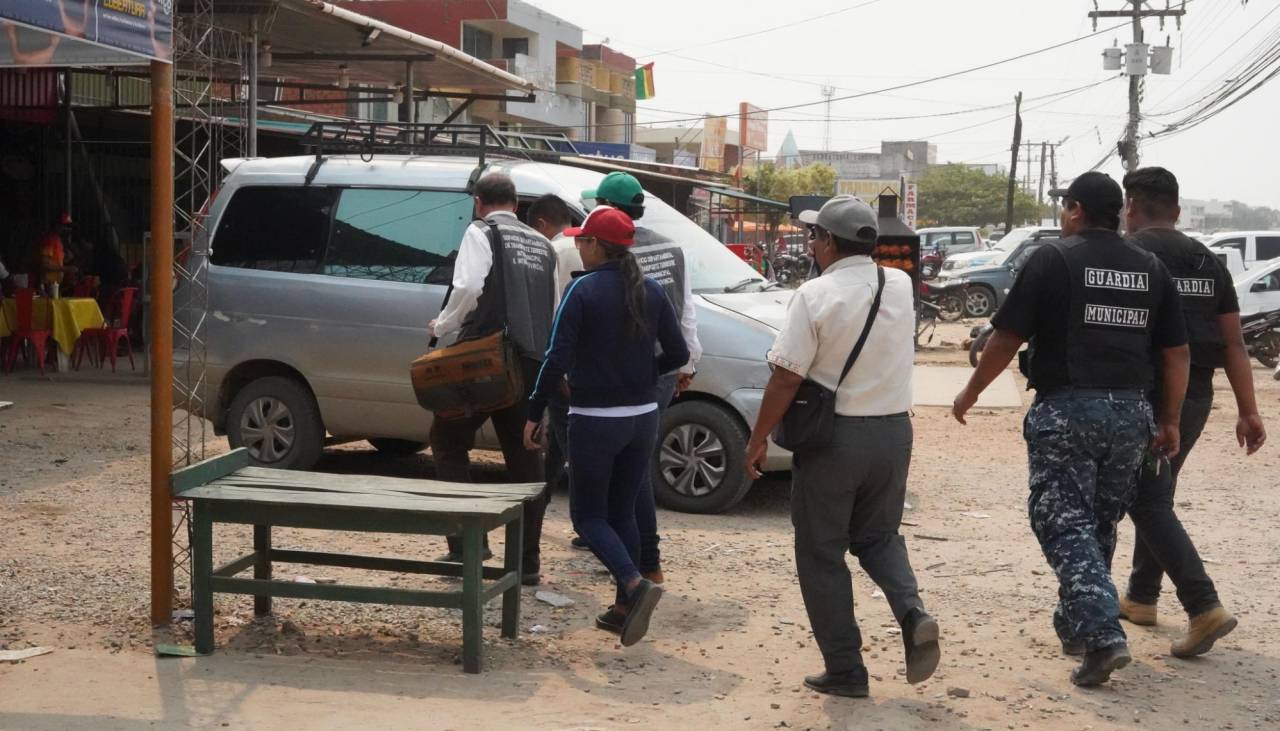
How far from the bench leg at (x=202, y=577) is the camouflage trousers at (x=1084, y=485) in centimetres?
302

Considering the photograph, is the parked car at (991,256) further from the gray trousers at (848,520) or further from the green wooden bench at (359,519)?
the gray trousers at (848,520)

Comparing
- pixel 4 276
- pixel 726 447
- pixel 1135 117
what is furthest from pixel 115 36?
pixel 1135 117

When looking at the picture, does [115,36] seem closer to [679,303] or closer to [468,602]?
[468,602]

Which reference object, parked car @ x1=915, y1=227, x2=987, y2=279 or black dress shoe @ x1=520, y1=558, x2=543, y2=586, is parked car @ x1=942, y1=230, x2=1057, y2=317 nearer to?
parked car @ x1=915, y1=227, x2=987, y2=279

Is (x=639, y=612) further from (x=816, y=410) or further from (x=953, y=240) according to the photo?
(x=953, y=240)

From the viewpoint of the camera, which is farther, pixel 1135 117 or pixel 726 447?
pixel 1135 117

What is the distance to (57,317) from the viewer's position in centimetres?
1491

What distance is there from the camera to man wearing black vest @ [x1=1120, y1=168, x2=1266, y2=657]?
223 inches

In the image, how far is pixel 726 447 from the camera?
8.23 m

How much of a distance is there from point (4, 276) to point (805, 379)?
12.1 m

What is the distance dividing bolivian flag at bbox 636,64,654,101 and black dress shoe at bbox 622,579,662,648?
56.5 m

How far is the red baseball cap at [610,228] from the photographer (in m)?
5.56

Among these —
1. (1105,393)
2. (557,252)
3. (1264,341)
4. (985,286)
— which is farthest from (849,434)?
(985,286)

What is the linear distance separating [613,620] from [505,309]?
1430 millimetres
